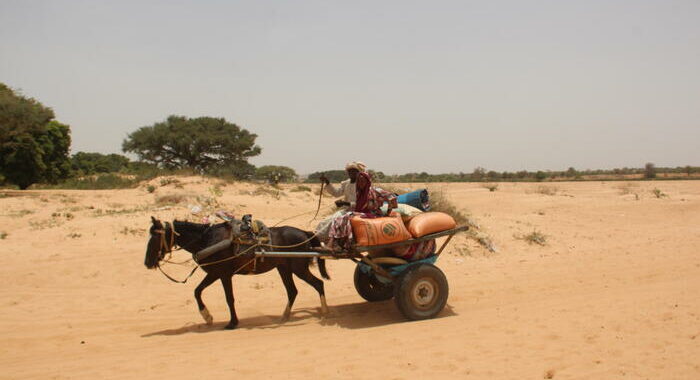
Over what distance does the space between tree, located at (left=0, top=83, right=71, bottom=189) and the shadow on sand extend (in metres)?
25.9

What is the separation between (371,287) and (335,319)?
111cm

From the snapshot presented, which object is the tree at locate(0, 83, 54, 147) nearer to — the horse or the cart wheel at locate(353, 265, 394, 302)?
the horse

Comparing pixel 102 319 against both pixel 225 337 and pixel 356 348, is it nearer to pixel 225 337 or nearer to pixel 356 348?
pixel 225 337

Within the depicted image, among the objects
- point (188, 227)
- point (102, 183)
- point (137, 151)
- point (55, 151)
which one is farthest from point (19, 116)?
point (188, 227)

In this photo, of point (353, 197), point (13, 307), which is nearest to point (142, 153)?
point (13, 307)

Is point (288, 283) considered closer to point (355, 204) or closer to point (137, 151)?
point (355, 204)

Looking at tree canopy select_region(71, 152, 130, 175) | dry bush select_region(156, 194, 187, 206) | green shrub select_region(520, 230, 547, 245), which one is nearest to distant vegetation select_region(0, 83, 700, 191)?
dry bush select_region(156, 194, 187, 206)

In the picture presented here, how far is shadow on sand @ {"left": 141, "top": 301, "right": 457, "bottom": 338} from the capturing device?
7.79 meters

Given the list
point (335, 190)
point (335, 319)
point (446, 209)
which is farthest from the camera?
point (446, 209)

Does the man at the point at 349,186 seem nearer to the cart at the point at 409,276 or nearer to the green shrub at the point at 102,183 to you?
the cart at the point at 409,276

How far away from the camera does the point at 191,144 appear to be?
39.3 m

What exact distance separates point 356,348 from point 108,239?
985 centimetres

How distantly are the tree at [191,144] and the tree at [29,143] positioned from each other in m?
5.08

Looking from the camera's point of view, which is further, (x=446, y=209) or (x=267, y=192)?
(x=267, y=192)
